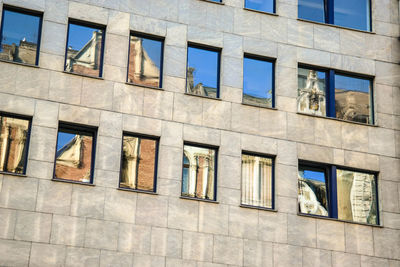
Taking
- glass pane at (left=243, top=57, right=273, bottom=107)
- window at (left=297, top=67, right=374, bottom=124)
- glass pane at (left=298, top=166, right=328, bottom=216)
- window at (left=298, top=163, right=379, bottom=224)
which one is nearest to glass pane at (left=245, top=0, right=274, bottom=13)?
glass pane at (left=243, top=57, right=273, bottom=107)

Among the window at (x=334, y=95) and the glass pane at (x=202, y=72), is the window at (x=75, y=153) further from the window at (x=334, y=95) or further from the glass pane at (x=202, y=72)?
the window at (x=334, y=95)

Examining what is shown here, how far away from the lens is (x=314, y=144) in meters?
32.6

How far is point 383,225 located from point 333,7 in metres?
9.80

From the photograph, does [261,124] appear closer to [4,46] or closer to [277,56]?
[277,56]

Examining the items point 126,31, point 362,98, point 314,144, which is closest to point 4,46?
point 126,31

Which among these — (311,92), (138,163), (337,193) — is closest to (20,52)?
(138,163)

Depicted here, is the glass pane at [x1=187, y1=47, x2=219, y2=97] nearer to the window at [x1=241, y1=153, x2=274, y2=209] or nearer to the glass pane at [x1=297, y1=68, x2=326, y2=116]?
the window at [x1=241, y1=153, x2=274, y2=209]

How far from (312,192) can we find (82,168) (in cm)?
929

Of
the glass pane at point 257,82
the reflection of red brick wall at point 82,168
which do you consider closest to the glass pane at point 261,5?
the glass pane at point 257,82

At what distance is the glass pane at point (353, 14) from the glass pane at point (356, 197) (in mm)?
6788

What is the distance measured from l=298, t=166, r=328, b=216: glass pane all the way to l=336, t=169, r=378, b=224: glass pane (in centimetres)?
61

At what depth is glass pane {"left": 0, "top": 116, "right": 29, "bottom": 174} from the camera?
29.0 meters

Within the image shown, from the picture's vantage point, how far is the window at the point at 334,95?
33531 millimetres

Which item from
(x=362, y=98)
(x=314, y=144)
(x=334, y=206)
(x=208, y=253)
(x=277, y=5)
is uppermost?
(x=277, y=5)
